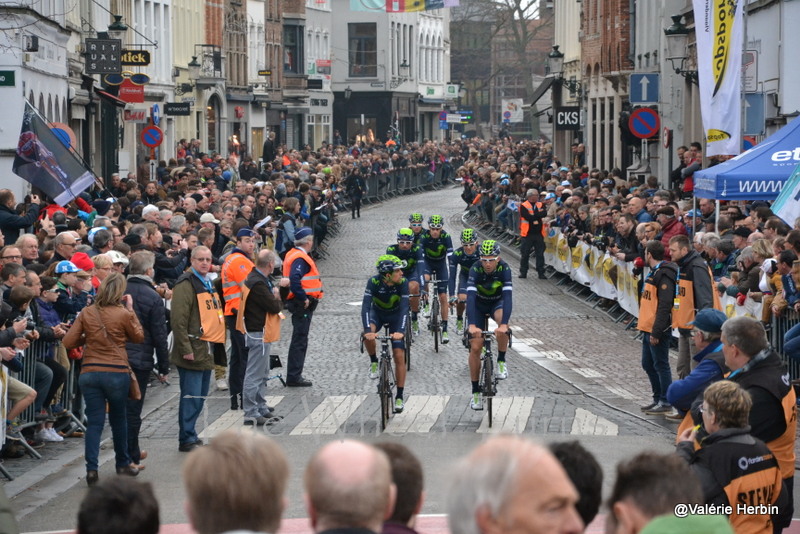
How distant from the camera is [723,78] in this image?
59.2 feet

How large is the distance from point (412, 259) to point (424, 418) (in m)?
5.94

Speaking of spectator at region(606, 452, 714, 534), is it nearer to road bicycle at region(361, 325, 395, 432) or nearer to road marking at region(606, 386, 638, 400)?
road bicycle at region(361, 325, 395, 432)

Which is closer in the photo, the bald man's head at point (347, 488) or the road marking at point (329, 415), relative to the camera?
the bald man's head at point (347, 488)

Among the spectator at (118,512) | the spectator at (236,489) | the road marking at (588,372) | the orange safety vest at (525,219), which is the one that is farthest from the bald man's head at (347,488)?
the orange safety vest at (525,219)

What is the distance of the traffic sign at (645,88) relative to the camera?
28.6 m

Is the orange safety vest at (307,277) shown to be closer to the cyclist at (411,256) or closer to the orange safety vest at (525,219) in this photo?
the cyclist at (411,256)

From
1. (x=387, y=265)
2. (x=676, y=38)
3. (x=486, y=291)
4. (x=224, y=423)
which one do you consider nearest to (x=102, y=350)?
(x=224, y=423)

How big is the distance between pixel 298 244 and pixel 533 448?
1311 centimetres

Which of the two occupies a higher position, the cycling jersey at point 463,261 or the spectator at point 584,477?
the spectator at point 584,477

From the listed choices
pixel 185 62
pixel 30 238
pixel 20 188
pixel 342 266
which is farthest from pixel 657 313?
pixel 185 62

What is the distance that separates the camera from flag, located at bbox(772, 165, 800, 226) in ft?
47.8

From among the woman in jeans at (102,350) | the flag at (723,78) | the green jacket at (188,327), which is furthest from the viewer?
the flag at (723,78)

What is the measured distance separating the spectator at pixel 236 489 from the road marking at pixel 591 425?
9428 millimetres

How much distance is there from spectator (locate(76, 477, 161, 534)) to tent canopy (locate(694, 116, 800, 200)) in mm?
12206
